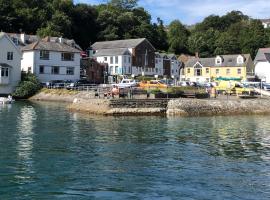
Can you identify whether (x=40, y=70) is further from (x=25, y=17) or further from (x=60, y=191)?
(x=60, y=191)

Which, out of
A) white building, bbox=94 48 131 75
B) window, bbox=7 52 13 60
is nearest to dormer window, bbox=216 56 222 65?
white building, bbox=94 48 131 75

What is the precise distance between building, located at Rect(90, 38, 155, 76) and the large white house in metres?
33.5

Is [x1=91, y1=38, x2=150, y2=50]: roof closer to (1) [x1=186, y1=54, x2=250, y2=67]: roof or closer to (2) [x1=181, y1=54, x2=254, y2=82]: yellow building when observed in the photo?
(2) [x1=181, y1=54, x2=254, y2=82]: yellow building

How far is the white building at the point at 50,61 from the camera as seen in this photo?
285ft

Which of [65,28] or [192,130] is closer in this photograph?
[192,130]

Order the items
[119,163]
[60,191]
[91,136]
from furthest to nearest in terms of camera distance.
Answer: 1. [91,136]
2. [119,163]
3. [60,191]

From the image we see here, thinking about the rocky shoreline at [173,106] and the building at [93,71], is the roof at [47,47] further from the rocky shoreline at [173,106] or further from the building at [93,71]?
the rocky shoreline at [173,106]

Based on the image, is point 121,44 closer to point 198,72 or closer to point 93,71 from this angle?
point 93,71

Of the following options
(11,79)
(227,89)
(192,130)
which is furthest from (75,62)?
(192,130)

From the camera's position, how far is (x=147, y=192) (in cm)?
1880

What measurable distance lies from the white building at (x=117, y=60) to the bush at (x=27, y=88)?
1321 inches

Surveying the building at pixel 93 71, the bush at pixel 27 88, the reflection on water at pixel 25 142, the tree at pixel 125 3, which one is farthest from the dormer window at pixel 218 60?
the reflection on water at pixel 25 142

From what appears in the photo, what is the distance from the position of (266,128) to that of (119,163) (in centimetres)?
2108

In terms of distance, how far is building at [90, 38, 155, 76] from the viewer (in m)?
113
